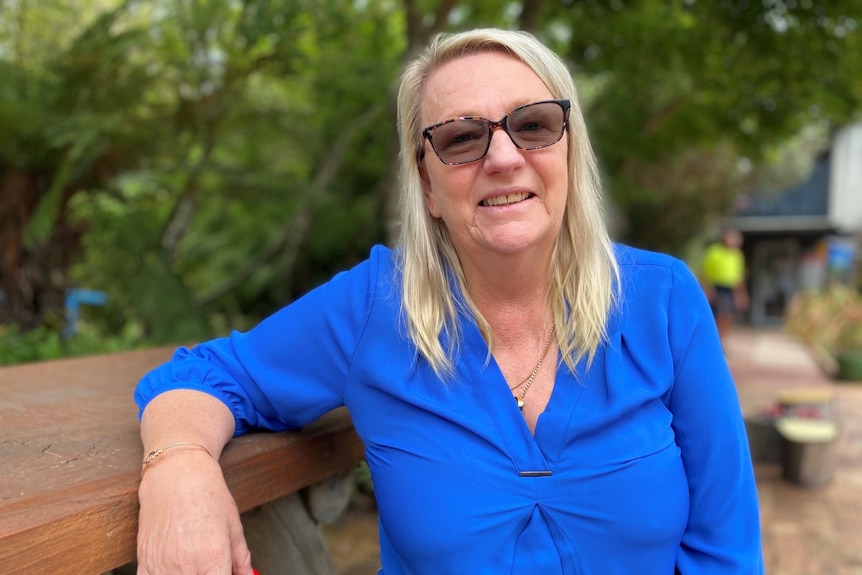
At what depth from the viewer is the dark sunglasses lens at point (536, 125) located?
151cm

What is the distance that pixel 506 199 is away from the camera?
153 centimetres

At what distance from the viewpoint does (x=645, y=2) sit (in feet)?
20.0

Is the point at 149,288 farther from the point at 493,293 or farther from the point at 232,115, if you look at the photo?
the point at 493,293

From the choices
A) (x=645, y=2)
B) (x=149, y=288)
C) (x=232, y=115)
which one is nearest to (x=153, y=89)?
(x=232, y=115)

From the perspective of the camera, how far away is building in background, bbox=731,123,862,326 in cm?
2275

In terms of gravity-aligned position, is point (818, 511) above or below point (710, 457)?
below

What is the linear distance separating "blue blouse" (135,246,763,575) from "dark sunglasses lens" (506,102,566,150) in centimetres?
34

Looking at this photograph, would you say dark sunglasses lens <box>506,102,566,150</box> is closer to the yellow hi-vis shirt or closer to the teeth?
the teeth

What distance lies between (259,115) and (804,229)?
21268 millimetres

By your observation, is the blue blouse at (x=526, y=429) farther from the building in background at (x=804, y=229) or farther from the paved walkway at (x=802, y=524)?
the building in background at (x=804, y=229)

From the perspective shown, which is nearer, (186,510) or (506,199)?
(186,510)

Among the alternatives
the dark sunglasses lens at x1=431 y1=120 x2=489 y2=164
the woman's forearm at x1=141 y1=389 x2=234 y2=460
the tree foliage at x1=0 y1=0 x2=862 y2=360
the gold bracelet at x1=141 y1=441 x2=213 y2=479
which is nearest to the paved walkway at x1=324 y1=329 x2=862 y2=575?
the tree foliage at x1=0 y1=0 x2=862 y2=360

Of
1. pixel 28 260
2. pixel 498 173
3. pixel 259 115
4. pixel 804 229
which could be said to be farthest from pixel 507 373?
pixel 804 229

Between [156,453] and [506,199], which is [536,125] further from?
[156,453]
